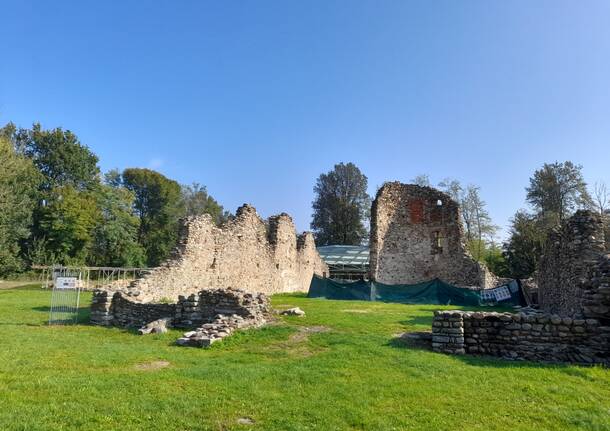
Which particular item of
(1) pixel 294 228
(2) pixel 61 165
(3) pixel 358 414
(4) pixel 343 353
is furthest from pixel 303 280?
(2) pixel 61 165

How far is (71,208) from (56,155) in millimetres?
8778

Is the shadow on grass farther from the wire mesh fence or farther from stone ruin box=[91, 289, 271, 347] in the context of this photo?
the wire mesh fence

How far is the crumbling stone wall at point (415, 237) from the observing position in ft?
103

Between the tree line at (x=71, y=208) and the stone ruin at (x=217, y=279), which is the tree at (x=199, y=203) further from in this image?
the stone ruin at (x=217, y=279)

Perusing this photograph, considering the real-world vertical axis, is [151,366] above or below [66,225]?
below

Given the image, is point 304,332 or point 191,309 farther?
point 191,309

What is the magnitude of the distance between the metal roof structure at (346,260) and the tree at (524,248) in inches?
544

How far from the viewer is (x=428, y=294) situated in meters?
22.5

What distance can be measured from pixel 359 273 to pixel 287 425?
39.9 m

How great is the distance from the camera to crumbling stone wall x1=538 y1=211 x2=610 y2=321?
9.06 m

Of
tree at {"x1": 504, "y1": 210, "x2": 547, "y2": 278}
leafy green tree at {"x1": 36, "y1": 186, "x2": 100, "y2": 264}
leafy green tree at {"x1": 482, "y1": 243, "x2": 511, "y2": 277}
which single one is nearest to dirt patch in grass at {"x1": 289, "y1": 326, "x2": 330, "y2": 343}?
tree at {"x1": 504, "y1": 210, "x2": 547, "y2": 278}

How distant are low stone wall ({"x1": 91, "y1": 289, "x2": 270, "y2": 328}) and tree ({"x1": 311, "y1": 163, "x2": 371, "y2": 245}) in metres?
52.1

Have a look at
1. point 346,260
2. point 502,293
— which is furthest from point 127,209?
point 502,293

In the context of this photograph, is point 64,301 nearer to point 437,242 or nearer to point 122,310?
point 122,310
